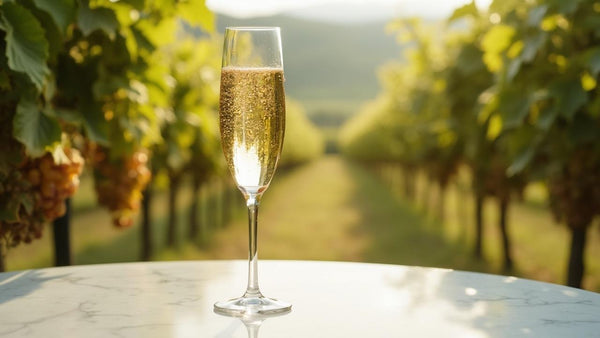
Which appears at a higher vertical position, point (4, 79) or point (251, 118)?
point (4, 79)

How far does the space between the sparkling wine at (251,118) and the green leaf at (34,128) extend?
1333 millimetres

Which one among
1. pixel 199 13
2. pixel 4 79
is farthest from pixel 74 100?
pixel 4 79

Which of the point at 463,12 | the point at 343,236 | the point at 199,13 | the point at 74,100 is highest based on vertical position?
the point at 463,12

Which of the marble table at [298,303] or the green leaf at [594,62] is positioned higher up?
the green leaf at [594,62]

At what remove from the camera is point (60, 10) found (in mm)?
2980

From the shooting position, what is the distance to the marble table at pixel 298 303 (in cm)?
161

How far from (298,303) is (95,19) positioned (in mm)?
1940

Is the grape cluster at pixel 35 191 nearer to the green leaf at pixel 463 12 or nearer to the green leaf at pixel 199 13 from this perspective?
the green leaf at pixel 199 13

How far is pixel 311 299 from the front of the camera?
77.1 inches

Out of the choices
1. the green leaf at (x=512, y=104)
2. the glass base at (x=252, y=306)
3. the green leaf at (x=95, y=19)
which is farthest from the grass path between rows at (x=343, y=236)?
the glass base at (x=252, y=306)

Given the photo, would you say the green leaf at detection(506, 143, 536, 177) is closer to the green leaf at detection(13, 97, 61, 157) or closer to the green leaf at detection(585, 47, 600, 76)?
the green leaf at detection(585, 47, 600, 76)

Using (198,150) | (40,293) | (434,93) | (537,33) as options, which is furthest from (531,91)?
(198,150)

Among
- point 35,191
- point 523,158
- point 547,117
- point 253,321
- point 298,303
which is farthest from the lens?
point 523,158

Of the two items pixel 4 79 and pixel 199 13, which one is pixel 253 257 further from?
pixel 199 13
